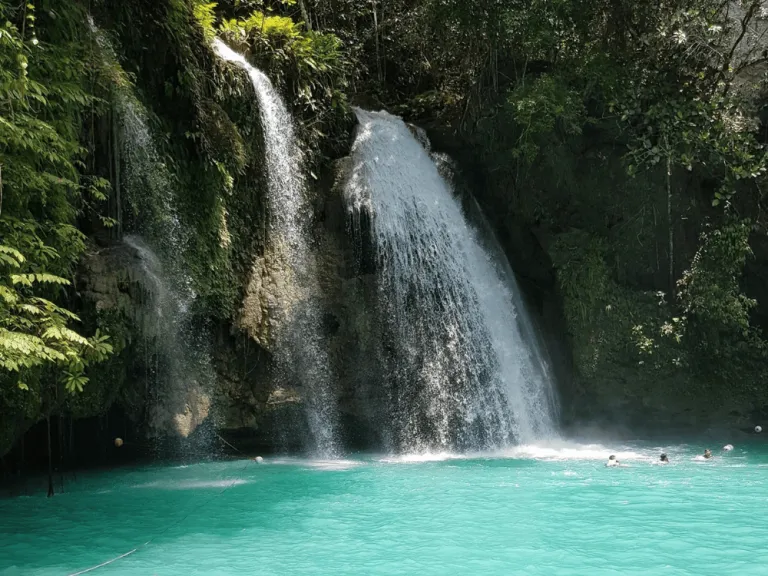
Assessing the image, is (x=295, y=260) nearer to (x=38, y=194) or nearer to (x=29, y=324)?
(x=38, y=194)

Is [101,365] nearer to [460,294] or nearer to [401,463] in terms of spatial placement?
[401,463]

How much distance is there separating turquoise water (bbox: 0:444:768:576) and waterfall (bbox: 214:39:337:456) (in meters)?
1.66

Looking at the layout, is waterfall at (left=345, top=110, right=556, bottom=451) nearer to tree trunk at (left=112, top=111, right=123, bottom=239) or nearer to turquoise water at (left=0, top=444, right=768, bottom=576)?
turquoise water at (left=0, top=444, right=768, bottom=576)

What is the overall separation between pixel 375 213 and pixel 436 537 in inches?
282

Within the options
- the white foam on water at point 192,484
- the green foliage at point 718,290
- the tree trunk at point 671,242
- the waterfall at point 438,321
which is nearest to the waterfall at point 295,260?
the waterfall at point 438,321

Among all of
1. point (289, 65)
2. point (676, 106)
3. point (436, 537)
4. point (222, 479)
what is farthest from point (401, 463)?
point (676, 106)

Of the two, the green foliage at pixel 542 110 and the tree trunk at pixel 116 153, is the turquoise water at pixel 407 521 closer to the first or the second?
the tree trunk at pixel 116 153

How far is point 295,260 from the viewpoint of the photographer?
12.2 metres

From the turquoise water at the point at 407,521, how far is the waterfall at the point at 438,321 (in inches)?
70.6

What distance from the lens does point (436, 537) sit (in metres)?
6.52

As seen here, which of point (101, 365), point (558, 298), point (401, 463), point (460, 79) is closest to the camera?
point (101, 365)

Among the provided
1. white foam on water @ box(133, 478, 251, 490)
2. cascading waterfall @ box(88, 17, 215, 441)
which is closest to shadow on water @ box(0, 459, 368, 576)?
white foam on water @ box(133, 478, 251, 490)

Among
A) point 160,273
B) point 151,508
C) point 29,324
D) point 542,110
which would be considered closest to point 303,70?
point 542,110

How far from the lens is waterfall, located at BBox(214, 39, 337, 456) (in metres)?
11.9
